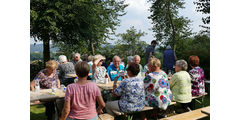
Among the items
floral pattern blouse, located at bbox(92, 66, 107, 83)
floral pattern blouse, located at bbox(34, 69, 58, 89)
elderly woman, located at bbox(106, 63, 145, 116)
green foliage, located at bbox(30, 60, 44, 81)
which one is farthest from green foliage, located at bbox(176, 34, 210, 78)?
green foliage, located at bbox(30, 60, 44, 81)

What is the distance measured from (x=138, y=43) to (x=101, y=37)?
808 cm

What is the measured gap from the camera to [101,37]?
13.5m

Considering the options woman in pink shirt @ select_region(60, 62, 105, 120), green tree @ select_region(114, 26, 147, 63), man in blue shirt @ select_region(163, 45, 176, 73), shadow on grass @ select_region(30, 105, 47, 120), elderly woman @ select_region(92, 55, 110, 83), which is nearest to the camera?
woman in pink shirt @ select_region(60, 62, 105, 120)

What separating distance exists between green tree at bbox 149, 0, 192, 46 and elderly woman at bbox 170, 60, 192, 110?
372 inches

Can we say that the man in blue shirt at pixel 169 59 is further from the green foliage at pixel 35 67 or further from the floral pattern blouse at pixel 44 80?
the green foliage at pixel 35 67

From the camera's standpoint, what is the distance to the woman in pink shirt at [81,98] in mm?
2385

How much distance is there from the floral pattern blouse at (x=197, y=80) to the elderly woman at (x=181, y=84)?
1.37 feet

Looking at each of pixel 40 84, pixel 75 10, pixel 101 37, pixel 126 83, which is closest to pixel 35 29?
pixel 75 10

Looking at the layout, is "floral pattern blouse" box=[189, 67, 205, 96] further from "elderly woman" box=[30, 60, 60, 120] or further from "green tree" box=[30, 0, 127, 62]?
"green tree" box=[30, 0, 127, 62]

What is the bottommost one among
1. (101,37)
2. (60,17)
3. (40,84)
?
(40,84)

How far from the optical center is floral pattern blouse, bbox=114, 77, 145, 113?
10.2 feet

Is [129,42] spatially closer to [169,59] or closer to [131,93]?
[169,59]

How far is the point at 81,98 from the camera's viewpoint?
242 cm
